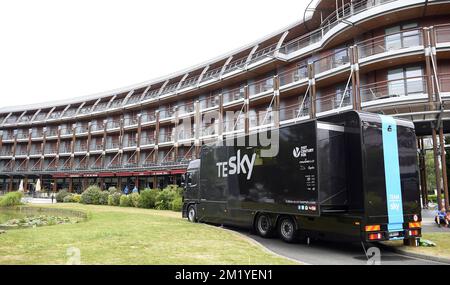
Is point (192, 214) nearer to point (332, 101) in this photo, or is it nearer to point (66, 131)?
point (332, 101)

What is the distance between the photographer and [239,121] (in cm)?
3659

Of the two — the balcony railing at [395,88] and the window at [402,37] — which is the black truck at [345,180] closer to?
the balcony railing at [395,88]

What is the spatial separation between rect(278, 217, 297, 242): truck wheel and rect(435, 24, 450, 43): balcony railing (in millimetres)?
17360

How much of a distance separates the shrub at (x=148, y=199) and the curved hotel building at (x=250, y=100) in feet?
34.8

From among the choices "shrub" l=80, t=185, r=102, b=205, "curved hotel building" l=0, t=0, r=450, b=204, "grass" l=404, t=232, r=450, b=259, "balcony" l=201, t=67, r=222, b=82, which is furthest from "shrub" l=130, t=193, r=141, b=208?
"grass" l=404, t=232, r=450, b=259

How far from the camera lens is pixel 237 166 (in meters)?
14.1

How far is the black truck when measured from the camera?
10.1m

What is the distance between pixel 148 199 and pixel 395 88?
19.2 meters

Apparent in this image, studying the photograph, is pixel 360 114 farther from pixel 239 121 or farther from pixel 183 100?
pixel 183 100

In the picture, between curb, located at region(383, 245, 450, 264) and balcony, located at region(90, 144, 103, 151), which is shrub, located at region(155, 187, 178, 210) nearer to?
curb, located at region(383, 245, 450, 264)

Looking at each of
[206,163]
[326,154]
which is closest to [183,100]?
[206,163]

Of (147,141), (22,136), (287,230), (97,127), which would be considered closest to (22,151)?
(22,136)

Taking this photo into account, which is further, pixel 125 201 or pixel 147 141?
pixel 147 141
